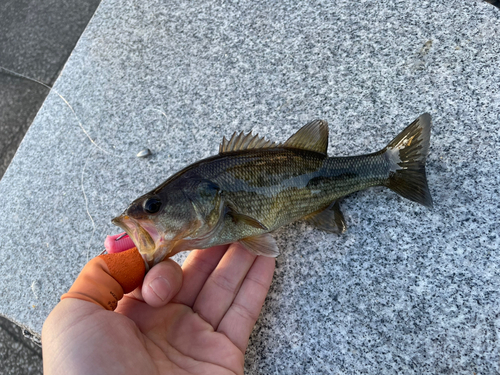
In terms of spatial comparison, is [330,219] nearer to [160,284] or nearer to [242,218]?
[242,218]

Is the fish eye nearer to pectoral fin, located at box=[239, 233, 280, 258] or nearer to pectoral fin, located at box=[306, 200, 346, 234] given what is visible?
pectoral fin, located at box=[239, 233, 280, 258]

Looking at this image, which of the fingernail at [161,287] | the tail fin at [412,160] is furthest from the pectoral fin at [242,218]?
the tail fin at [412,160]

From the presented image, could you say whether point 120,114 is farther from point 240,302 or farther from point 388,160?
point 388,160

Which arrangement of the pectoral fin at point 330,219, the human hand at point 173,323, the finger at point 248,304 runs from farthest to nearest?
the pectoral fin at point 330,219
the finger at point 248,304
the human hand at point 173,323

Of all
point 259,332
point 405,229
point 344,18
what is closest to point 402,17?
point 344,18

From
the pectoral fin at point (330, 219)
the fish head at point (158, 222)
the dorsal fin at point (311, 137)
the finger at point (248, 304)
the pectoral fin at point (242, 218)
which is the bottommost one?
the finger at point (248, 304)

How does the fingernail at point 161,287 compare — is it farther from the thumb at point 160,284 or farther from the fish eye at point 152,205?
the fish eye at point 152,205

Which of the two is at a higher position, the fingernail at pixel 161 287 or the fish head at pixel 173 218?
the fish head at pixel 173 218

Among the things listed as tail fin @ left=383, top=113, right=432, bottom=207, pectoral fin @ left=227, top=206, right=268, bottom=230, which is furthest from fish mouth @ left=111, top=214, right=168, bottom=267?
tail fin @ left=383, top=113, right=432, bottom=207

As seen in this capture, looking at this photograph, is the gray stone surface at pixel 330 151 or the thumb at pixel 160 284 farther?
the gray stone surface at pixel 330 151
